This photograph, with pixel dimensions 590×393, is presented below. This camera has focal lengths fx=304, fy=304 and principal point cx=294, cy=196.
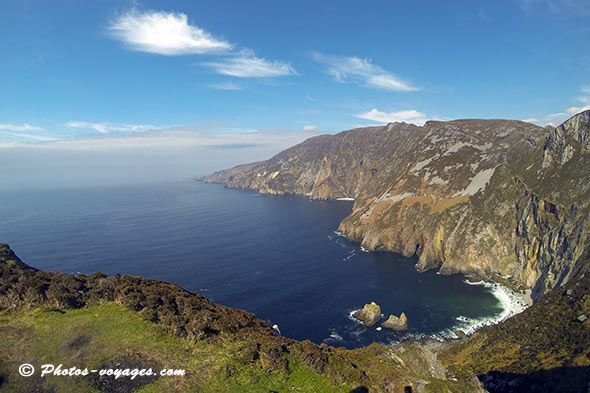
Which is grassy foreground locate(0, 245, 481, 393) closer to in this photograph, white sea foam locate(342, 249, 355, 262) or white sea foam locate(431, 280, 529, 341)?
white sea foam locate(431, 280, 529, 341)

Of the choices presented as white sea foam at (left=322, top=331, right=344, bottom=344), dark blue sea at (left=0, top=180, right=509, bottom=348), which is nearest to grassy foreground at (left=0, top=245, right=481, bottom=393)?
white sea foam at (left=322, top=331, right=344, bottom=344)

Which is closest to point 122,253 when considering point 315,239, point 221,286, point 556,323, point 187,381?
point 221,286

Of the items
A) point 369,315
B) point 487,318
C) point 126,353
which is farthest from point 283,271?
point 126,353

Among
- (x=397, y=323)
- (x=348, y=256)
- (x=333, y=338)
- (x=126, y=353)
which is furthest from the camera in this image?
(x=348, y=256)

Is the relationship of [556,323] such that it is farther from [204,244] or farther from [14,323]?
[204,244]

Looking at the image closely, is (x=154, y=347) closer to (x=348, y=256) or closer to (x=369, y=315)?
(x=369, y=315)

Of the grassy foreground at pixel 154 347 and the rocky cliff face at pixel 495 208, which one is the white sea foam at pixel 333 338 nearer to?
the grassy foreground at pixel 154 347

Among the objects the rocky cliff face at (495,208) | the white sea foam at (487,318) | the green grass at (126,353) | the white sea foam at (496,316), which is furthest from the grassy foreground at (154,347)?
the rocky cliff face at (495,208)
